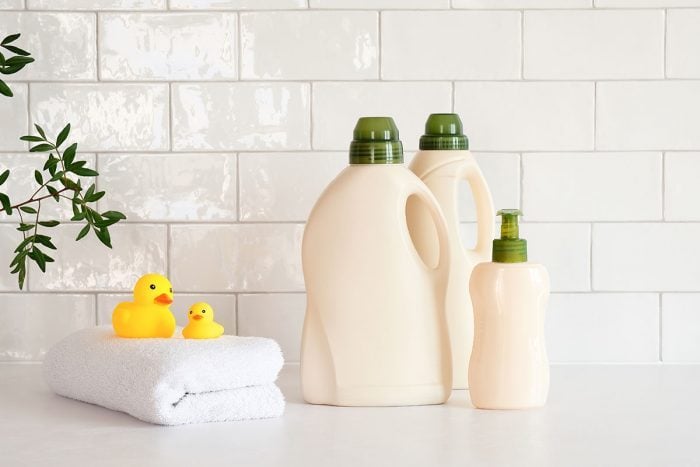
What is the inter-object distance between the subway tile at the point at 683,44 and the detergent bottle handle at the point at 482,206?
37 cm

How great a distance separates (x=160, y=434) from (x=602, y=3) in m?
0.85

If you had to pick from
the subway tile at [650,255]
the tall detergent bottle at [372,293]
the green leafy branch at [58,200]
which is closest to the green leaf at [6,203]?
the green leafy branch at [58,200]

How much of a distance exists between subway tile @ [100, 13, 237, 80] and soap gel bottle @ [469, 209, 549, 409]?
52 centimetres

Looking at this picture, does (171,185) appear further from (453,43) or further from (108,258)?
(453,43)

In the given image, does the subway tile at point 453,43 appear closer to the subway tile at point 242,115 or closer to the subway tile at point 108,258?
the subway tile at point 242,115

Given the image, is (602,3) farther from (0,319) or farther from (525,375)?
(0,319)

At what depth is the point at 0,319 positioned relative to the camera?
1468 mm

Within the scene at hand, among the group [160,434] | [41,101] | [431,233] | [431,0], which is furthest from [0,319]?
[431,0]

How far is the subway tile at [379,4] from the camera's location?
1.43 metres

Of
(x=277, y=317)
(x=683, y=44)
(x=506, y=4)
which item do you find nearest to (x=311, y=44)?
(x=506, y=4)

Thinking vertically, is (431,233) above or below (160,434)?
above

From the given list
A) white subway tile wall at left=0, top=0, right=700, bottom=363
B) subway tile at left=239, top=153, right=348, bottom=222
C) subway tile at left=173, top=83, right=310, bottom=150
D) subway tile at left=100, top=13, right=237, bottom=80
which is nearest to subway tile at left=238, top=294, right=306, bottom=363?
white subway tile wall at left=0, top=0, right=700, bottom=363

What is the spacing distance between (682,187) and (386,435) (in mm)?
652

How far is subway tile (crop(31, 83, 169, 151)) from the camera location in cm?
145
